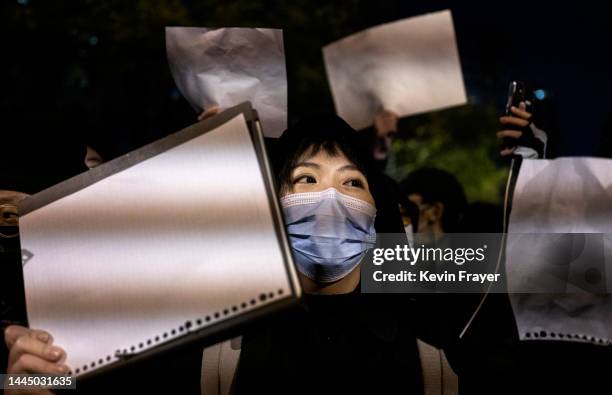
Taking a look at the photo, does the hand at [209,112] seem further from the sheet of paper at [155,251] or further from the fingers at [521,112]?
the fingers at [521,112]

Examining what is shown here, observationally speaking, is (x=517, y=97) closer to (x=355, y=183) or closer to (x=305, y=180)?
(x=355, y=183)

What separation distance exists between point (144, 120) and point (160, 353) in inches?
217

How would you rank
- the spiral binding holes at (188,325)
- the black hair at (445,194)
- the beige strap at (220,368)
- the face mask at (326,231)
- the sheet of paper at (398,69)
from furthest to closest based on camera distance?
the black hair at (445,194)
the sheet of paper at (398,69)
the face mask at (326,231)
the beige strap at (220,368)
the spiral binding holes at (188,325)

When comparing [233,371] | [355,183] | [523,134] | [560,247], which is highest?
[523,134]

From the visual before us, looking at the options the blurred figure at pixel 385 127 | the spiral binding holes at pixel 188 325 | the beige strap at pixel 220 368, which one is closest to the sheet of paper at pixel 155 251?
the spiral binding holes at pixel 188 325

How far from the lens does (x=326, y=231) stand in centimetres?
208

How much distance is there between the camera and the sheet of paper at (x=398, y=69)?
3605 mm

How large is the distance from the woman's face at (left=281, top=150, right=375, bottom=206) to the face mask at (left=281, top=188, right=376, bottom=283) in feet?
0.15

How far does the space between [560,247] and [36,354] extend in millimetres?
1945

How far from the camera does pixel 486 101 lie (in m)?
30.1

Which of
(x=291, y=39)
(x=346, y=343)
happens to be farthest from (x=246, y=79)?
(x=291, y=39)

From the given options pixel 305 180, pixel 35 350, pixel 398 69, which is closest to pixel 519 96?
pixel 305 180

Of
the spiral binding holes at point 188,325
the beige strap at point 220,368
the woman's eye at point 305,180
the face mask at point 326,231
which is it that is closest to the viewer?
the spiral binding holes at point 188,325

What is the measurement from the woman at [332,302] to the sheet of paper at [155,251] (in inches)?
24.7
